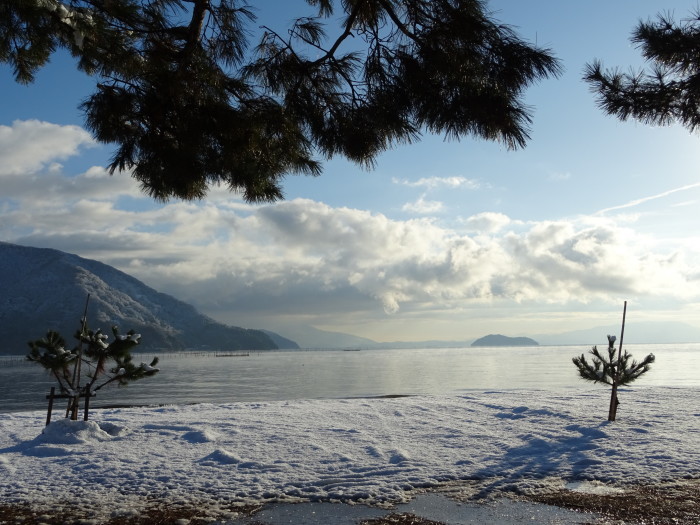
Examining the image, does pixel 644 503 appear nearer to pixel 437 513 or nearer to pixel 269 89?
pixel 437 513

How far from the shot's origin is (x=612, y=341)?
13492 mm

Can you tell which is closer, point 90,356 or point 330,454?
point 330,454

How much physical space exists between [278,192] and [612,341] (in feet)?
37.1

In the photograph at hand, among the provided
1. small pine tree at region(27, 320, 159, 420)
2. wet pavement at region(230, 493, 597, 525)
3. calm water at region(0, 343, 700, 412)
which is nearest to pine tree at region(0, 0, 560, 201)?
wet pavement at region(230, 493, 597, 525)

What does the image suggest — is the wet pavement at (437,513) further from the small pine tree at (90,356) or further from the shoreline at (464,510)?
the small pine tree at (90,356)

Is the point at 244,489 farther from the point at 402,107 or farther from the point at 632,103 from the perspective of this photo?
the point at 632,103

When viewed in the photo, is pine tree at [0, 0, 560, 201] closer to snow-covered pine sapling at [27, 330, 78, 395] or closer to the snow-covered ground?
the snow-covered ground

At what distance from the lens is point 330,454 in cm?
953

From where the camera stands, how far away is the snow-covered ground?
24.2 ft

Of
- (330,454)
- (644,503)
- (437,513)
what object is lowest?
(330,454)

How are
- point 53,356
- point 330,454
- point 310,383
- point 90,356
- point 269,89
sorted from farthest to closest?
point 310,383, point 53,356, point 90,356, point 330,454, point 269,89

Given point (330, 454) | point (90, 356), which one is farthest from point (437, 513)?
point (90, 356)

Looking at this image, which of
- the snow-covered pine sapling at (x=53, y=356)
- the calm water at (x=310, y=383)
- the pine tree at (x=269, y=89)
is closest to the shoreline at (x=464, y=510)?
the pine tree at (x=269, y=89)

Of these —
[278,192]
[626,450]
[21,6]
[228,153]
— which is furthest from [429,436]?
[21,6]
